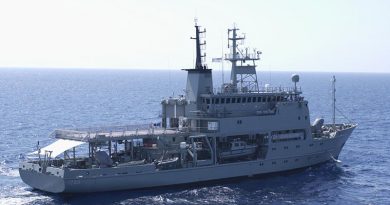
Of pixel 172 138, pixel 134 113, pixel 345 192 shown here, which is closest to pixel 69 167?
pixel 172 138

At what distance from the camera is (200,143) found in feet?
147

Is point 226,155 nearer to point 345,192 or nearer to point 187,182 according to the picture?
point 187,182

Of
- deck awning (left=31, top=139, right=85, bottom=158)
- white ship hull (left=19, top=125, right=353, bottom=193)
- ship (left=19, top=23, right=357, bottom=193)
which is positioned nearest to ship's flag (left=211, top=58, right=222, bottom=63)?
ship (left=19, top=23, right=357, bottom=193)

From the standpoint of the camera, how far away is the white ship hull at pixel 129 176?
1515 inches

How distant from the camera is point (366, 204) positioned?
38.2 m

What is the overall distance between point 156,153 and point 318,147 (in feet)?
50.8

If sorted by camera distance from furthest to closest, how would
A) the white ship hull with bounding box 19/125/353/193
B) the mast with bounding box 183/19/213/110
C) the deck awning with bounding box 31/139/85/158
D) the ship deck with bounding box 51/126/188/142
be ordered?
the mast with bounding box 183/19/213/110 → the ship deck with bounding box 51/126/188/142 → the deck awning with bounding box 31/139/85/158 → the white ship hull with bounding box 19/125/353/193

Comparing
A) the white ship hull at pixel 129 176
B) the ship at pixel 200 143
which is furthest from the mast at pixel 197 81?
the white ship hull at pixel 129 176

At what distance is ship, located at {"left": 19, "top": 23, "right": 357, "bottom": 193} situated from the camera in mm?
39531

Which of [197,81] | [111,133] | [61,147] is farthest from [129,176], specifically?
[197,81]

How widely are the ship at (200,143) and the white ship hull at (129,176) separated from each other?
0.07 meters

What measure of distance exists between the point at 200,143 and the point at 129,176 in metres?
7.48

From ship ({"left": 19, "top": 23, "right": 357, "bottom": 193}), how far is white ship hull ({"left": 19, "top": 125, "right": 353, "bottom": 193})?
0.07 meters

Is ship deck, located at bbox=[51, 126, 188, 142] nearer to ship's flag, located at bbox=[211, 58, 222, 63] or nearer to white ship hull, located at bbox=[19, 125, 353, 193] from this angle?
white ship hull, located at bbox=[19, 125, 353, 193]
